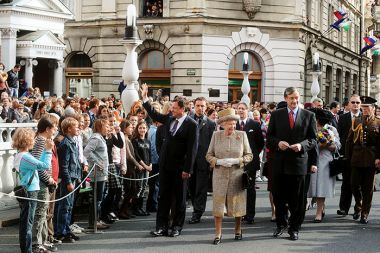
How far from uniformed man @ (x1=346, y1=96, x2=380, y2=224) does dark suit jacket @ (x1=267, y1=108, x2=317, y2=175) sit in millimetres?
1664

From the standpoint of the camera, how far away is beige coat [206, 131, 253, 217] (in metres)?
11.0

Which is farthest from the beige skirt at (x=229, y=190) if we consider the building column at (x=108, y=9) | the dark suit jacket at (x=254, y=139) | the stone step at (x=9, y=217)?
the building column at (x=108, y=9)

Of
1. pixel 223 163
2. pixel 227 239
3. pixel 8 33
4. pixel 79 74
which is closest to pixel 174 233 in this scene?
pixel 227 239

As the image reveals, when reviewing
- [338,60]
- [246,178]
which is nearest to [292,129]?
[246,178]

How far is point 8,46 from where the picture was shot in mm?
27531

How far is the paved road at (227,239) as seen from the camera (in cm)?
1048

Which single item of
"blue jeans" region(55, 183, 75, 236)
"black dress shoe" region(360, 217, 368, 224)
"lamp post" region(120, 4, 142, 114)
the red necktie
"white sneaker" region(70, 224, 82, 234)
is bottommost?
"white sneaker" region(70, 224, 82, 234)

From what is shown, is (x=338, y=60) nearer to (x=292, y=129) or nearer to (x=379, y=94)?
(x=379, y=94)

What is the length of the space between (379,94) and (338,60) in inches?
1151

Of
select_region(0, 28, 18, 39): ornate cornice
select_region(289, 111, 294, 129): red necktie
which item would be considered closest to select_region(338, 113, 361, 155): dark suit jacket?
select_region(289, 111, 294, 129): red necktie

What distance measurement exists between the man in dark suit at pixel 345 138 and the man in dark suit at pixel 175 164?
3601 millimetres

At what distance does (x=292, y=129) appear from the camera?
11.5 metres

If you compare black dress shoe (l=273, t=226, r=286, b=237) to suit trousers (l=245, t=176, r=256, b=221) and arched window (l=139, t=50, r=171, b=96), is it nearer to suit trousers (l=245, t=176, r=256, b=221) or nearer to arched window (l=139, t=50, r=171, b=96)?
suit trousers (l=245, t=176, r=256, b=221)

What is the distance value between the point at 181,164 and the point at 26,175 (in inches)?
118
